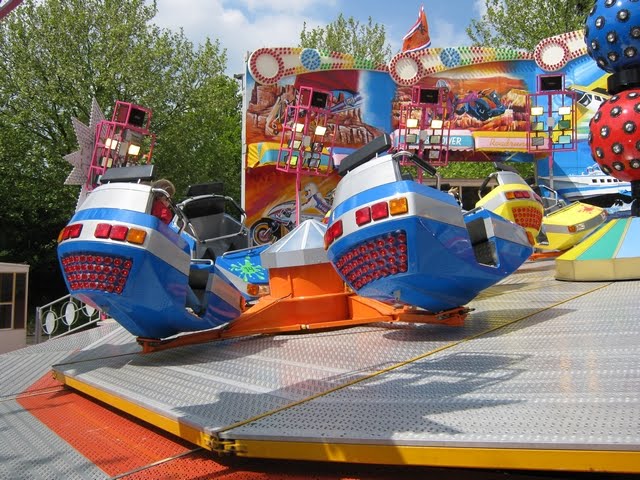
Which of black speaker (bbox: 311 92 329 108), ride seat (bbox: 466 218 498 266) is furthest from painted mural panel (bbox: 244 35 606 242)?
ride seat (bbox: 466 218 498 266)

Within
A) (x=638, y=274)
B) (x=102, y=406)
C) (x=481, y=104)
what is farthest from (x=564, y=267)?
(x=481, y=104)

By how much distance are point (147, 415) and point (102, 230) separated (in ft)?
3.83

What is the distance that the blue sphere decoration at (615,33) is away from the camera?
559 cm

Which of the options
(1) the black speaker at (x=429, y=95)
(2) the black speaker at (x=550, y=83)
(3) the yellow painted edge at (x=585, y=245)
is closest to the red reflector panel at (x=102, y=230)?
(3) the yellow painted edge at (x=585, y=245)

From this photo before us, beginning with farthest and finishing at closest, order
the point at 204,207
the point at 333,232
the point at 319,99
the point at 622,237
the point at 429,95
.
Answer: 1. the point at 319,99
2. the point at 429,95
3. the point at 204,207
4. the point at 622,237
5. the point at 333,232

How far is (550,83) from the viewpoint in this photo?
16250 millimetres

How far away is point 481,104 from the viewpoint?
1908 cm

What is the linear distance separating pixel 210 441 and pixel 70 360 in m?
2.29

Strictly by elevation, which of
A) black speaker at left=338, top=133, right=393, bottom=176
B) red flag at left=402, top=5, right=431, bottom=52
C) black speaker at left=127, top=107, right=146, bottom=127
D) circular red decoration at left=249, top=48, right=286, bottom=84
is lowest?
black speaker at left=338, top=133, right=393, bottom=176

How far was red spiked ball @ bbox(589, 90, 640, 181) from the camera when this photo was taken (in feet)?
18.3

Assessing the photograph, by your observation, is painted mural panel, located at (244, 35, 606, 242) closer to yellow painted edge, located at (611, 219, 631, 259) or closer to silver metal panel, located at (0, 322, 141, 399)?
yellow painted edge, located at (611, 219, 631, 259)

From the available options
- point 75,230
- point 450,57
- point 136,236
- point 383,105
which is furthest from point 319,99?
point 136,236

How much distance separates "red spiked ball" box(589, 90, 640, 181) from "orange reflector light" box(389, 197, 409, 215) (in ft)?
12.3

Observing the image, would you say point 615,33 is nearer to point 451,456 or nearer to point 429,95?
point 451,456
